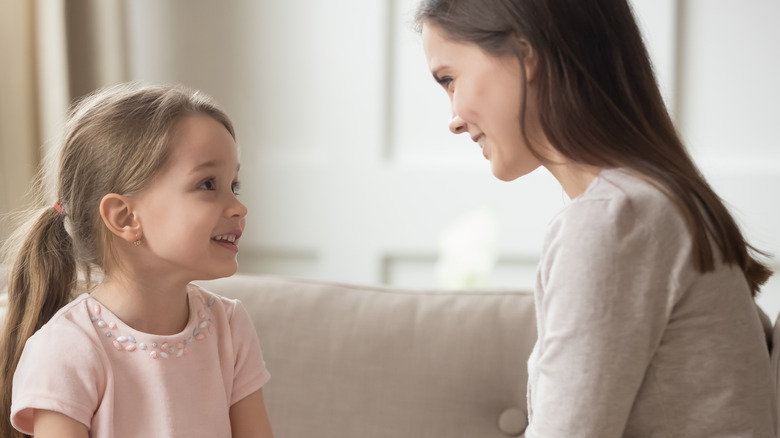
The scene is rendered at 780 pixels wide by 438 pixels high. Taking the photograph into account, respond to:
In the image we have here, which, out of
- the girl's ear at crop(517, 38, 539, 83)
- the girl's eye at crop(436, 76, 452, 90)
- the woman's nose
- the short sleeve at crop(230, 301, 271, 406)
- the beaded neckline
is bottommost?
the short sleeve at crop(230, 301, 271, 406)

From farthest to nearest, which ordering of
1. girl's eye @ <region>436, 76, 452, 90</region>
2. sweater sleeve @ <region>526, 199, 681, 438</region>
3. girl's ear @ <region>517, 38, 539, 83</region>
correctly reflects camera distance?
girl's eye @ <region>436, 76, 452, 90</region> < girl's ear @ <region>517, 38, 539, 83</region> < sweater sleeve @ <region>526, 199, 681, 438</region>

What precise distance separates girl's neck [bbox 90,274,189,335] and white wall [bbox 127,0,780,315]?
1402 millimetres

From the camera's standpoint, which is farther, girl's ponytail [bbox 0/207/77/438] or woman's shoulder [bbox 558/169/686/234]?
girl's ponytail [bbox 0/207/77/438]

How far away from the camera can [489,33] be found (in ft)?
3.49

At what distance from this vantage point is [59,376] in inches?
42.3

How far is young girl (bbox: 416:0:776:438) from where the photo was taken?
0.92m

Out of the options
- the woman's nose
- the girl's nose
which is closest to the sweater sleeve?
the woman's nose

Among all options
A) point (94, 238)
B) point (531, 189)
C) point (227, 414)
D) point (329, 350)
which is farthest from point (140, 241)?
point (531, 189)

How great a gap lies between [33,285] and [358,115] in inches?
58.6

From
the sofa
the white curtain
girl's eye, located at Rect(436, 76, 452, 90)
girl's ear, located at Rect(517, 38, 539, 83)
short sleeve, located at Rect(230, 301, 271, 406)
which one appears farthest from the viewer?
the white curtain

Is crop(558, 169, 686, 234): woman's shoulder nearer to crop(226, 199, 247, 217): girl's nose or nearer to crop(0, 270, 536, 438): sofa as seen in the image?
crop(226, 199, 247, 217): girl's nose

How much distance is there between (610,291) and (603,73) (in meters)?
0.29

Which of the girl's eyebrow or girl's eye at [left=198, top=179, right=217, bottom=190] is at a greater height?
the girl's eyebrow

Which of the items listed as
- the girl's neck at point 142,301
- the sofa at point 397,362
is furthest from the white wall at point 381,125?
the girl's neck at point 142,301
